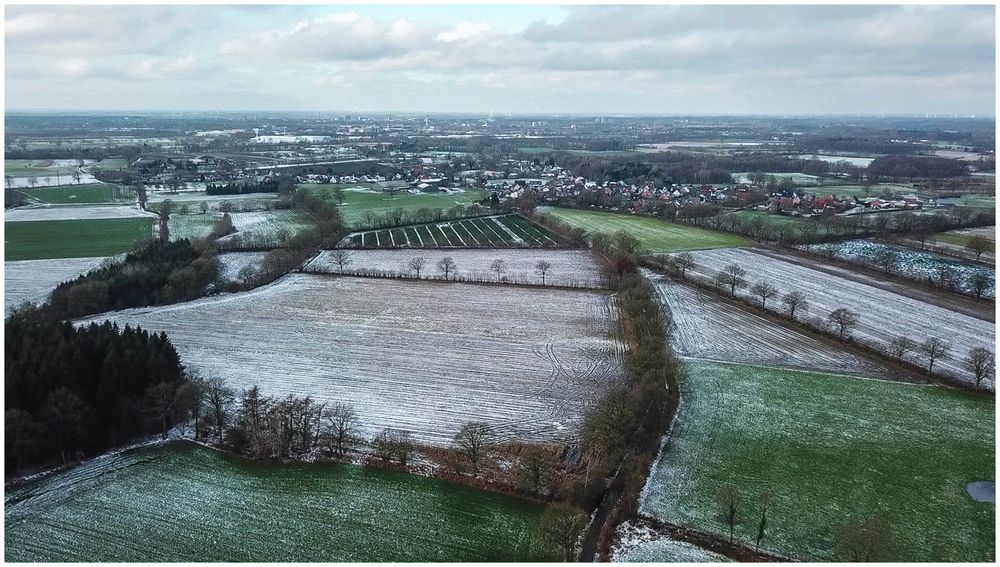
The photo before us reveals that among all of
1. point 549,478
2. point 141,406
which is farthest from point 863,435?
point 141,406

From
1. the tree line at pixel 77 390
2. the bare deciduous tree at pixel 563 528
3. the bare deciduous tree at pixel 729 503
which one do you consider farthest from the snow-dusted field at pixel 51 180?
the bare deciduous tree at pixel 729 503

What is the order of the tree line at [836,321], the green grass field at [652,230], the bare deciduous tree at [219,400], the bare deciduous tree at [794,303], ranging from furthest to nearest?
the green grass field at [652,230] < the bare deciduous tree at [794,303] < the tree line at [836,321] < the bare deciduous tree at [219,400]

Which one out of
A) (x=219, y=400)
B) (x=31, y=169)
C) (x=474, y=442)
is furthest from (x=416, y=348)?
(x=31, y=169)

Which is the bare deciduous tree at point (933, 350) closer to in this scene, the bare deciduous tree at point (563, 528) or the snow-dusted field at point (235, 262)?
the bare deciduous tree at point (563, 528)

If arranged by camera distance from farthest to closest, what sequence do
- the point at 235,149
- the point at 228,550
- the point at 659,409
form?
the point at 235,149 < the point at 659,409 < the point at 228,550

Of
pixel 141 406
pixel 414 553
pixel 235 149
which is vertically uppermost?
pixel 235 149

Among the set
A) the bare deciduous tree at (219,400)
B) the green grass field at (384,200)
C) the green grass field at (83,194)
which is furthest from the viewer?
the green grass field at (83,194)

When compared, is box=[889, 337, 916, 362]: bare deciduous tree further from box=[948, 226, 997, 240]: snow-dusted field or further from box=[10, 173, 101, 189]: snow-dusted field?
box=[10, 173, 101, 189]: snow-dusted field

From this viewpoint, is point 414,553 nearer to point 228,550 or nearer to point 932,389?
point 228,550
